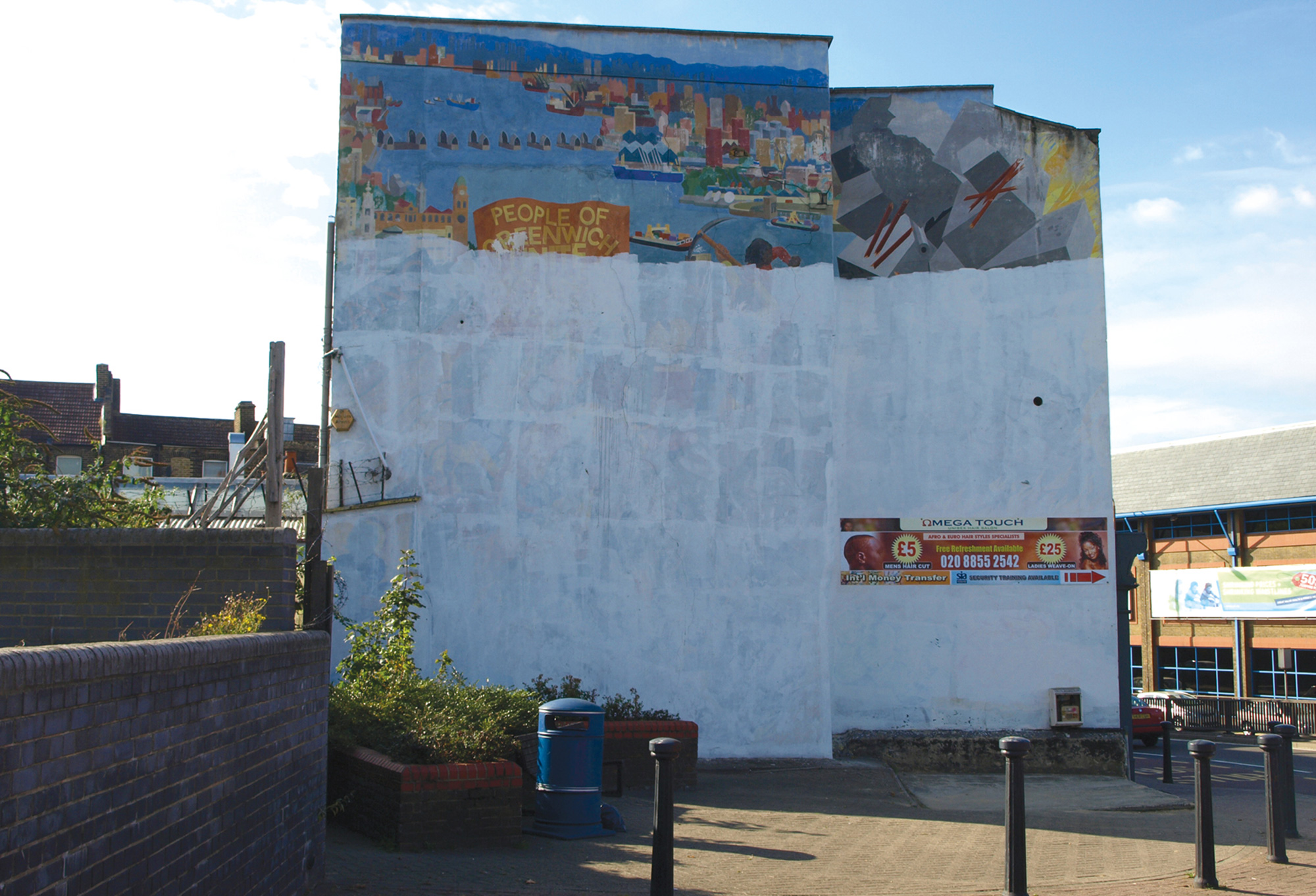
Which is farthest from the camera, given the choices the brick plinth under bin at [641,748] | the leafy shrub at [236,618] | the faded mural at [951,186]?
the faded mural at [951,186]

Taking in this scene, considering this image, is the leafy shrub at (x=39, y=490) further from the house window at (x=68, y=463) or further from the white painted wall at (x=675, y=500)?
the house window at (x=68, y=463)

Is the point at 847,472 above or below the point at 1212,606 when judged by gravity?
above

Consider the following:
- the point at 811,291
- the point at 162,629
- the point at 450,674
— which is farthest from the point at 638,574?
the point at 162,629

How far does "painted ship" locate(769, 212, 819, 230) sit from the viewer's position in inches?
638

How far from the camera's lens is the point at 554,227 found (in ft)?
52.2

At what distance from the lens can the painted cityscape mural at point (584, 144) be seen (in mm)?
15742

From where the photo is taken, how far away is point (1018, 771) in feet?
26.3

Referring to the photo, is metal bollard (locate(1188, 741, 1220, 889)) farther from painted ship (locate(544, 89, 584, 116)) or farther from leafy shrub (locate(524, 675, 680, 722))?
painted ship (locate(544, 89, 584, 116))

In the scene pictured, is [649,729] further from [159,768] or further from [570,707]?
[159,768]

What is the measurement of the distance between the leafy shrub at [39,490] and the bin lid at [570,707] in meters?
3.85

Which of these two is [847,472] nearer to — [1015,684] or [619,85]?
[1015,684]

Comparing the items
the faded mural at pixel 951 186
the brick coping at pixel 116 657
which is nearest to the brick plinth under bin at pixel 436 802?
the brick coping at pixel 116 657

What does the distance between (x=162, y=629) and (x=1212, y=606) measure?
3543 centimetres

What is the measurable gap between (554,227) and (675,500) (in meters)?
4.50
